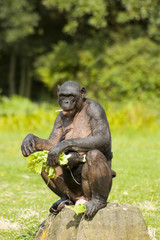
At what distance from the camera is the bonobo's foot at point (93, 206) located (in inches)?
153

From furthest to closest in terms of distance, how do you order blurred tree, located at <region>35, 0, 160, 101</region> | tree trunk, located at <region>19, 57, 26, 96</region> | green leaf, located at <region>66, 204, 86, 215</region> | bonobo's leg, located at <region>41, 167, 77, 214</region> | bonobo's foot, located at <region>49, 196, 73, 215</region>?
1. tree trunk, located at <region>19, 57, 26, 96</region>
2. blurred tree, located at <region>35, 0, 160, 101</region>
3. bonobo's foot, located at <region>49, 196, 73, 215</region>
4. bonobo's leg, located at <region>41, 167, 77, 214</region>
5. green leaf, located at <region>66, 204, 86, 215</region>

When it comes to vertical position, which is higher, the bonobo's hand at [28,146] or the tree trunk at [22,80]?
the tree trunk at [22,80]

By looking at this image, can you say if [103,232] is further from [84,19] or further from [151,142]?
A: [84,19]

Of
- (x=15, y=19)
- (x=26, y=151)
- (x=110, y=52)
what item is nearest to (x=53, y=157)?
(x=26, y=151)

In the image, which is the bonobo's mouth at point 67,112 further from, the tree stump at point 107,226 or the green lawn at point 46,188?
the green lawn at point 46,188

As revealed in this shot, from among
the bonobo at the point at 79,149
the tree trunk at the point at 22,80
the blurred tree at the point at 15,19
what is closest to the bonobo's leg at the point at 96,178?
the bonobo at the point at 79,149

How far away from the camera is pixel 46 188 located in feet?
25.4

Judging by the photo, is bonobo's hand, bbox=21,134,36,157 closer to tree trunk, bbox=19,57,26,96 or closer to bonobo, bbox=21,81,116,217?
bonobo, bbox=21,81,116,217

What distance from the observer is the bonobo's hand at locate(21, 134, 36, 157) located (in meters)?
4.13

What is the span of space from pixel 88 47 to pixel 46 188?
17132 mm

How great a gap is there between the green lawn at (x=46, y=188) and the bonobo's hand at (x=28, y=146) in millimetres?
1161

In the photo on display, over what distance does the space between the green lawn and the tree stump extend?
0.77m

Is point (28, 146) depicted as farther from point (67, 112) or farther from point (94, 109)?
Result: point (94, 109)

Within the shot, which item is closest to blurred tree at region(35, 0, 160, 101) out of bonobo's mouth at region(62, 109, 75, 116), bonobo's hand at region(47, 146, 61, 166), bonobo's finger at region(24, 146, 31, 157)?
bonobo's mouth at region(62, 109, 75, 116)
